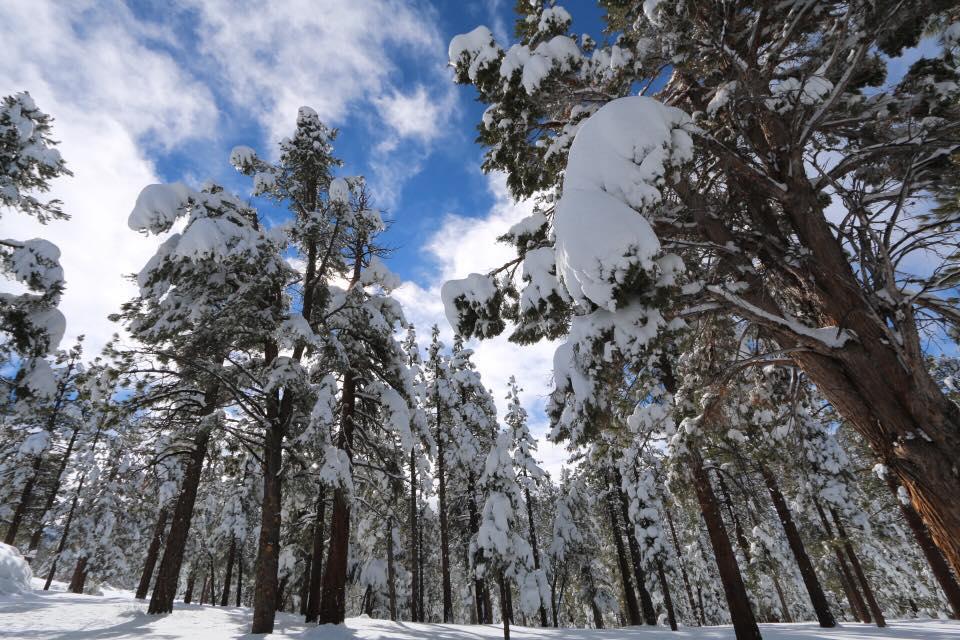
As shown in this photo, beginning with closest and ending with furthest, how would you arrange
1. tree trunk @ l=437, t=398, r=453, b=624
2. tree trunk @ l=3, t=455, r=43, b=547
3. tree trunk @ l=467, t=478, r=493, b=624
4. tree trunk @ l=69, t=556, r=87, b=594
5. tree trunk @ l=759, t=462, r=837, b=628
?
tree trunk @ l=759, t=462, r=837, b=628, tree trunk @ l=437, t=398, r=453, b=624, tree trunk @ l=467, t=478, r=493, b=624, tree trunk @ l=3, t=455, r=43, b=547, tree trunk @ l=69, t=556, r=87, b=594

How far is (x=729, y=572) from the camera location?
32.1ft

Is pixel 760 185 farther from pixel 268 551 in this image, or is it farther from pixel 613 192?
pixel 268 551

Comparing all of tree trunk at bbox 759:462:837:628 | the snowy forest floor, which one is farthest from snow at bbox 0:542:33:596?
tree trunk at bbox 759:462:837:628

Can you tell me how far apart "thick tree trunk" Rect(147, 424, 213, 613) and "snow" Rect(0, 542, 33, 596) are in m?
9.14

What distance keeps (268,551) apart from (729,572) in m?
10.7

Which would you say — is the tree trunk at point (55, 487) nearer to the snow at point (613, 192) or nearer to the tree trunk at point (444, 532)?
the tree trunk at point (444, 532)

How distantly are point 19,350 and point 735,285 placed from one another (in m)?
15.4

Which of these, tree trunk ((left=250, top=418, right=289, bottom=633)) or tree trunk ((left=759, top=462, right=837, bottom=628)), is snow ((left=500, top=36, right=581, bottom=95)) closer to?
tree trunk ((left=250, top=418, right=289, bottom=633))

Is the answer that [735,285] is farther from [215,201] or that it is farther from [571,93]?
[215,201]

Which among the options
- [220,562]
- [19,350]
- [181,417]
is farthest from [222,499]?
[19,350]

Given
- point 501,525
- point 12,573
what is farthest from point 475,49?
point 12,573

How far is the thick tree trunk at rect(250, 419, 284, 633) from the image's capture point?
9.45 meters

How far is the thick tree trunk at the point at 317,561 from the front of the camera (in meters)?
12.4

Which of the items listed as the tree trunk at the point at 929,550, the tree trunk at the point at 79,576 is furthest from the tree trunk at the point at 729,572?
the tree trunk at the point at 79,576
